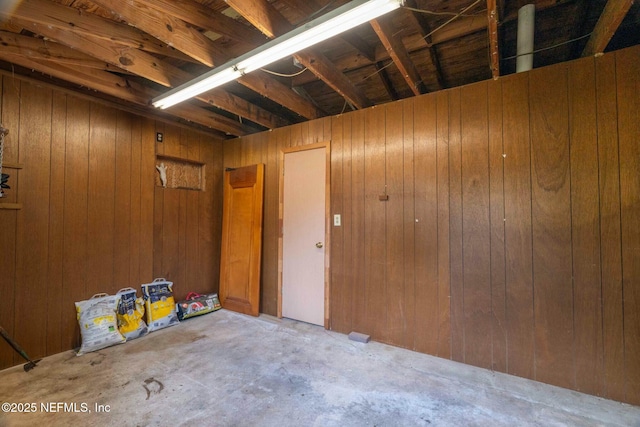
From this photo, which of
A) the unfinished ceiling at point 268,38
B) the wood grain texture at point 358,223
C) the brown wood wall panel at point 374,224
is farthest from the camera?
the wood grain texture at point 358,223

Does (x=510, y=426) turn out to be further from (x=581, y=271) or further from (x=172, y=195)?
(x=172, y=195)

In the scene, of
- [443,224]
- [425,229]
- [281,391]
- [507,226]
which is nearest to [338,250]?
[425,229]

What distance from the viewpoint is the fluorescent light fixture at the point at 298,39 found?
1.57m

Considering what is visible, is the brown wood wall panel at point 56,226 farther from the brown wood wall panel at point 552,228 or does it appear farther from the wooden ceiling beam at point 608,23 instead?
the wooden ceiling beam at point 608,23

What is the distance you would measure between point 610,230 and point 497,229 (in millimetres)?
701

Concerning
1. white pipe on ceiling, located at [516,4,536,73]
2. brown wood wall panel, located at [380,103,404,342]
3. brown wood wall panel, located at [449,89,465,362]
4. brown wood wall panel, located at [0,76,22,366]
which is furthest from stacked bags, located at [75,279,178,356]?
white pipe on ceiling, located at [516,4,536,73]

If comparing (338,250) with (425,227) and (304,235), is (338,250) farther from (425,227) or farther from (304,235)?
(425,227)

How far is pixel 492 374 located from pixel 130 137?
14.6 feet

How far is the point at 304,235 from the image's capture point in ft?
11.4

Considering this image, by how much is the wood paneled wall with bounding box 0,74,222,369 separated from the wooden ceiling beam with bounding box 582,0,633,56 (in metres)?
4.31

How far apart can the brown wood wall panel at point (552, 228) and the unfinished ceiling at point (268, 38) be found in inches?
15.8

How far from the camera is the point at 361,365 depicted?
246cm

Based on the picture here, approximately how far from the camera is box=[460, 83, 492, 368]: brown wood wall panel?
2416mm

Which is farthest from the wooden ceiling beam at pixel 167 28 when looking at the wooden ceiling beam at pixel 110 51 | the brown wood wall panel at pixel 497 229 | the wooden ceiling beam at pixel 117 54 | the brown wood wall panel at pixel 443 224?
the brown wood wall panel at pixel 497 229
